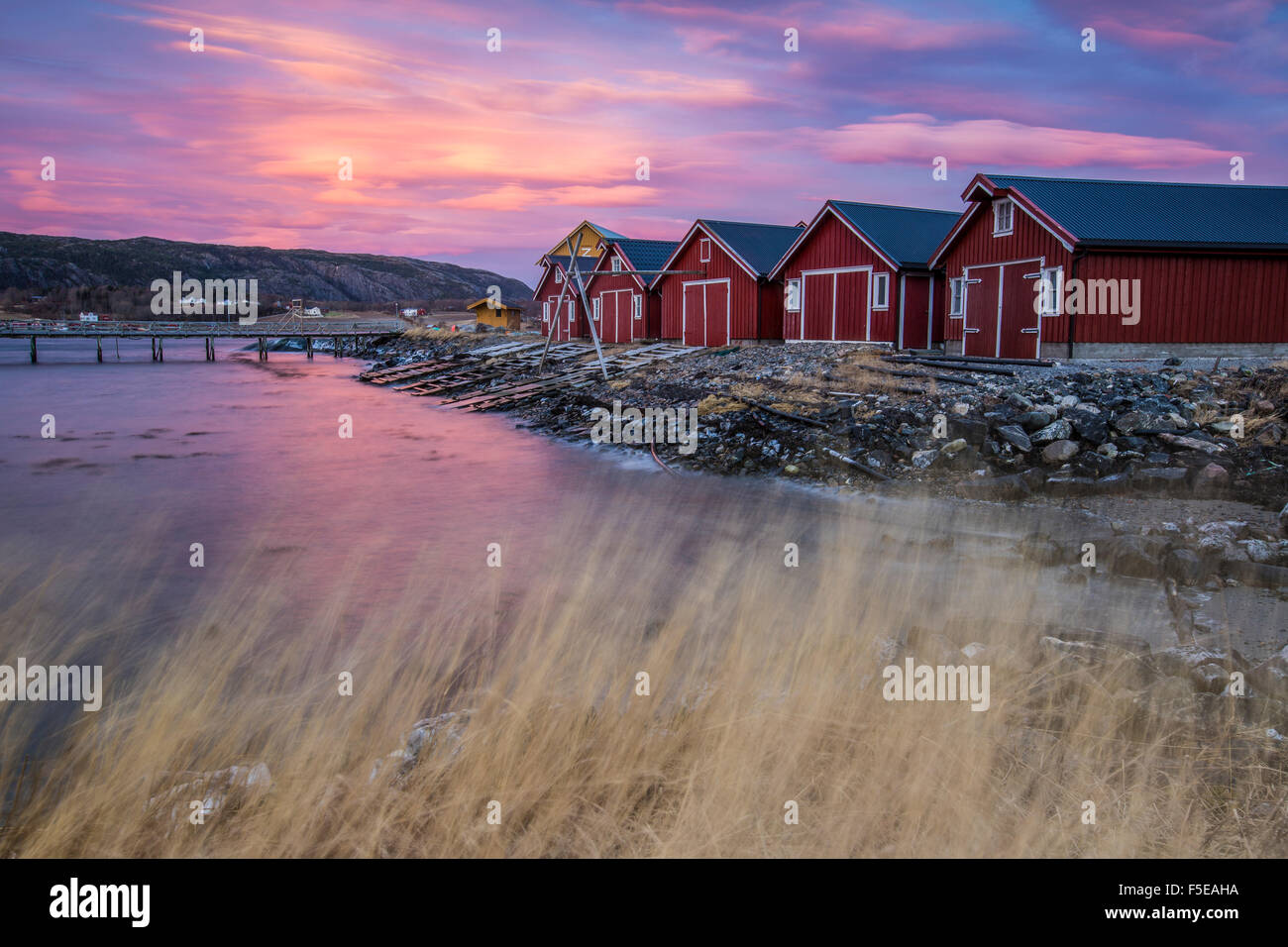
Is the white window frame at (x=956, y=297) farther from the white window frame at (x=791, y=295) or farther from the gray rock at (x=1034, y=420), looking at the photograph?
the gray rock at (x=1034, y=420)

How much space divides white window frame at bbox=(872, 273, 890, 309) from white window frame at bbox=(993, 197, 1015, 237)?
16.0 feet

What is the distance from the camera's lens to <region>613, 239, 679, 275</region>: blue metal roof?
4641 centimetres

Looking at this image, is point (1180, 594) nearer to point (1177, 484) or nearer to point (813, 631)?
point (813, 631)

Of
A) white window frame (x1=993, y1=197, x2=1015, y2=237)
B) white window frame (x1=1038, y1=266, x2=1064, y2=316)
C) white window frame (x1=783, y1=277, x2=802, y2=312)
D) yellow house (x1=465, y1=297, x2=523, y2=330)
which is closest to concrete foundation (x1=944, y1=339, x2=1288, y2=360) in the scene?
white window frame (x1=1038, y1=266, x2=1064, y2=316)

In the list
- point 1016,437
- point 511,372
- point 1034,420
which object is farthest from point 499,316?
point 1016,437

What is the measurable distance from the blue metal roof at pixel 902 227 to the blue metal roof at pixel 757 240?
533 cm

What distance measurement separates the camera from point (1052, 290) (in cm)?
2411

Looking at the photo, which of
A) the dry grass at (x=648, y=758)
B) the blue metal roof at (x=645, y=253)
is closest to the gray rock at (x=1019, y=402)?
the dry grass at (x=648, y=758)

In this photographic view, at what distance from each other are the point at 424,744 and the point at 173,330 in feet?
297

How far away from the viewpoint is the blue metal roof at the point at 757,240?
1480 inches

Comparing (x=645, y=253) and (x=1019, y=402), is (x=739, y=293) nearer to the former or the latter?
(x=645, y=253)

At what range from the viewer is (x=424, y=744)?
17.1 ft

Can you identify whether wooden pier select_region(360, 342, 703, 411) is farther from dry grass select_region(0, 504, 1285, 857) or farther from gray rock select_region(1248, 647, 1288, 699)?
gray rock select_region(1248, 647, 1288, 699)
